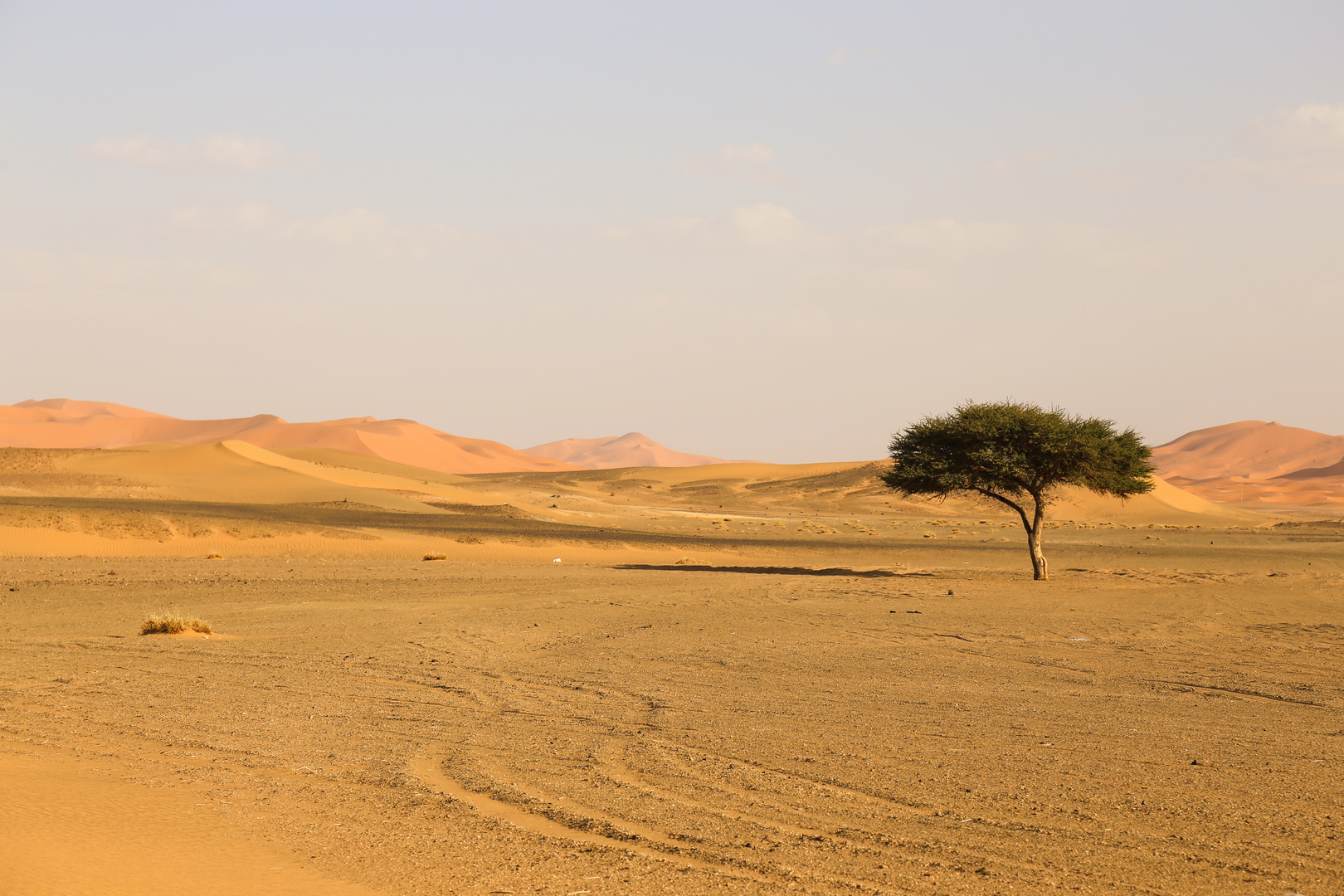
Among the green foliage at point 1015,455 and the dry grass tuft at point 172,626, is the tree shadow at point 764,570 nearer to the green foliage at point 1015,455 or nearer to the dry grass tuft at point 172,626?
the green foliage at point 1015,455

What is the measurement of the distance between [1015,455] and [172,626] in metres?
22.3

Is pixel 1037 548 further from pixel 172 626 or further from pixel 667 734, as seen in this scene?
pixel 667 734

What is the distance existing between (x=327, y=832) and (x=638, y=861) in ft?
6.60

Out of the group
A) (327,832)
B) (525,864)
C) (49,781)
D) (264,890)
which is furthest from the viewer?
(49,781)

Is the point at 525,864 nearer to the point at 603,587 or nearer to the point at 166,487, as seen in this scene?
the point at 603,587

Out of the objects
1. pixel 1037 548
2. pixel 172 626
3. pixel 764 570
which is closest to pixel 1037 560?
pixel 1037 548

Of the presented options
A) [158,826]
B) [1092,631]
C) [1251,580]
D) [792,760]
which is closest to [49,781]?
[158,826]

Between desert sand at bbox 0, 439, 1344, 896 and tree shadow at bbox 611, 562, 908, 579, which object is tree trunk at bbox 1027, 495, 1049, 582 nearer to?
desert sand at bbox 0, 439, 1344, 896

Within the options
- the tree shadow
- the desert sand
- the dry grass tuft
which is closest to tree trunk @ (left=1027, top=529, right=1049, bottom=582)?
the desert sand

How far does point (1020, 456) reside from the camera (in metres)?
30.2

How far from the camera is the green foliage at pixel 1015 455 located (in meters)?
30.1

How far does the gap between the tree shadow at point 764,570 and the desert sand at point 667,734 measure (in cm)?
247

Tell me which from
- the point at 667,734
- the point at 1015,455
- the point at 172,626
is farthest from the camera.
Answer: the point at 1015,455

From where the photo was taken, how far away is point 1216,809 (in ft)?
22.4
